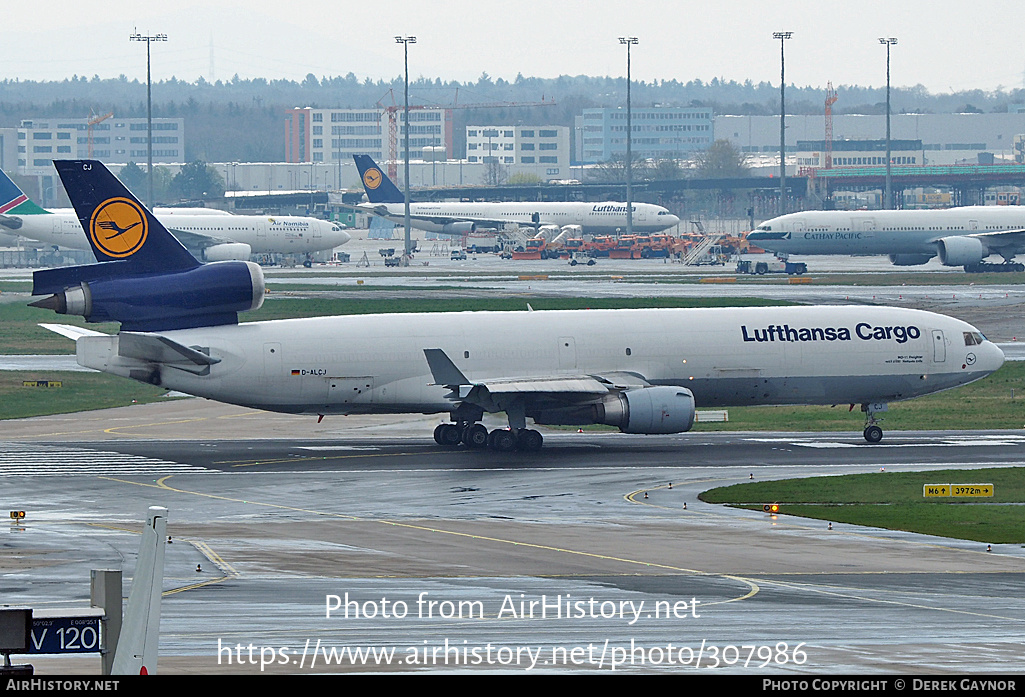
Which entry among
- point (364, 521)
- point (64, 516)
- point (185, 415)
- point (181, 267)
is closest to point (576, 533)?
point (364, 521)

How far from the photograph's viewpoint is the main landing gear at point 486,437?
52250mm

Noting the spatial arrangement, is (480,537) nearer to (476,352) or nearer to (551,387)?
(551,387)

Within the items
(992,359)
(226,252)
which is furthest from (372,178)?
(992,359)

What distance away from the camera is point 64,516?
38969mm

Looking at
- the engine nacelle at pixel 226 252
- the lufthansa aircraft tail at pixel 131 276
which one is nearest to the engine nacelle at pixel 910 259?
the engine nacelle at pixel 226 252

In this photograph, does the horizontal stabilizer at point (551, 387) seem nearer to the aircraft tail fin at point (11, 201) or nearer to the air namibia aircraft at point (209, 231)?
the air namibia aircraft at point (209, 231)

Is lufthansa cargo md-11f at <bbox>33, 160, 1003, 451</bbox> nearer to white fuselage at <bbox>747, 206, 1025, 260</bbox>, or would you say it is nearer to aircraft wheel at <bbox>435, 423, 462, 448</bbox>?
aircraft wheel at <bbox>435, 423, 462, 448</bbox>

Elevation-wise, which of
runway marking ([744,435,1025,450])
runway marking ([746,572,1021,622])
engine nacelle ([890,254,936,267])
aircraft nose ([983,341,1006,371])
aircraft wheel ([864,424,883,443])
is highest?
engine nacelle ([890,254,936,267])

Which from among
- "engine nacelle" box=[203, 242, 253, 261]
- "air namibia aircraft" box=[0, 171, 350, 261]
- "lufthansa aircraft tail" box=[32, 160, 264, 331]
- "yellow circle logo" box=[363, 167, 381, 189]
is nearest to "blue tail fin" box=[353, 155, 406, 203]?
"yellow circle logo" box=[363, 167, 381, 189]

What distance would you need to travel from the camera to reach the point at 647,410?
49719mm

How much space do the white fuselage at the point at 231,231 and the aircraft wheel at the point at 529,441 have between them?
105 meters

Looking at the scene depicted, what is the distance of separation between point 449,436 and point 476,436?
1.25 metres

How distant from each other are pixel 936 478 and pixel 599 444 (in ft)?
44.8

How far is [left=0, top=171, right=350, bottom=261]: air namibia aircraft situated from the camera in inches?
6029
